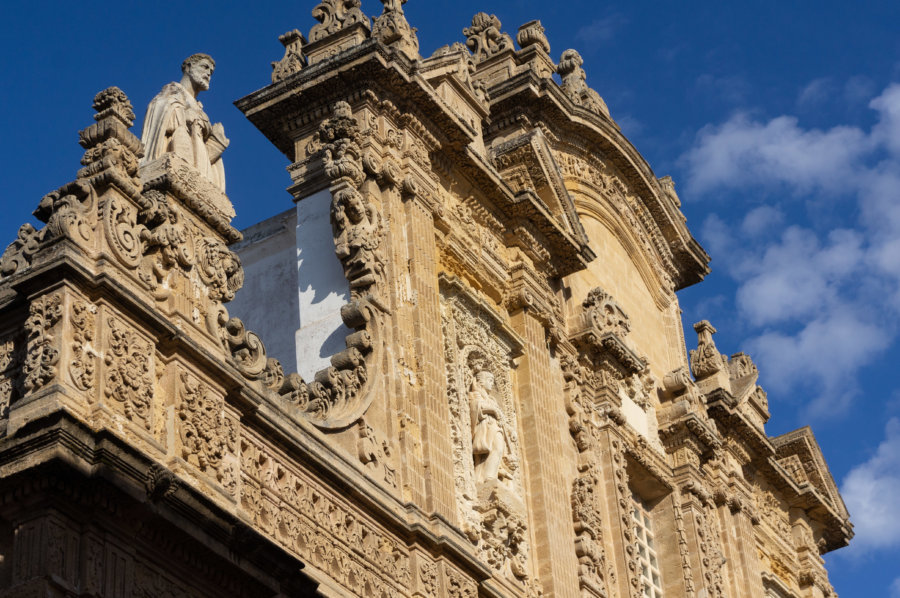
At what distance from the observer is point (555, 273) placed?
22016 mm

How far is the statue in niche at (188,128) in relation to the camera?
15336 mm

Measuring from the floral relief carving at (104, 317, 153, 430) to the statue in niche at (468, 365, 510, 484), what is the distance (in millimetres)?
6030

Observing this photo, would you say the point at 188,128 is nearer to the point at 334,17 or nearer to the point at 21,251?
the point at 21,251

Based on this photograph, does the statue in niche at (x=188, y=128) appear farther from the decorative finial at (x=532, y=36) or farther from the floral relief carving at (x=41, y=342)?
the decorative finial at (x=532, y=36)

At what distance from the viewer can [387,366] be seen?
56.9 ft

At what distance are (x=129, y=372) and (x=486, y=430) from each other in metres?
6.57

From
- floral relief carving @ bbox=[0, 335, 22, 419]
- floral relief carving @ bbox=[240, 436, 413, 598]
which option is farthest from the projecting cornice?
floral relief carving @ bbox=[0, 335, 22, 419]

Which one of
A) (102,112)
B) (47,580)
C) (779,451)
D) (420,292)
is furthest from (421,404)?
(779,451)

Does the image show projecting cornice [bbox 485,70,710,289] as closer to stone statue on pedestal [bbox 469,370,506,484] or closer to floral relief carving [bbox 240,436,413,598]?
stone statue on pedestal [bbox 469,370,506,484]

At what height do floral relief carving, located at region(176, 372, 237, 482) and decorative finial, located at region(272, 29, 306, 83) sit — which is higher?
decorative finial, located at region(272, 29, 306, 83)

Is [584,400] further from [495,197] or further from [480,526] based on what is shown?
[480,526]

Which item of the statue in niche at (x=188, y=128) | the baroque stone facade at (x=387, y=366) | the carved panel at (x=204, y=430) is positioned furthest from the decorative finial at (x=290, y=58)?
the carved panel at (x=204, y=430)

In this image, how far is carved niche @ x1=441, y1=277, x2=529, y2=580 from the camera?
59.6 ft

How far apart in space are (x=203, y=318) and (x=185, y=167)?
1.41 meters
